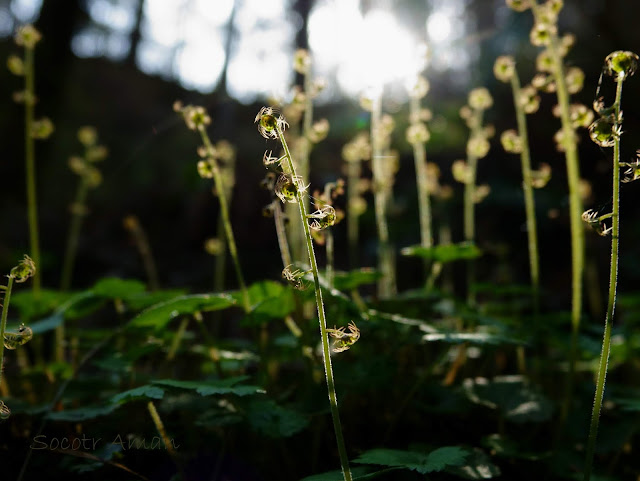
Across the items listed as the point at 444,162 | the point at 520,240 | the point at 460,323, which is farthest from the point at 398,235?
the point at 460,323

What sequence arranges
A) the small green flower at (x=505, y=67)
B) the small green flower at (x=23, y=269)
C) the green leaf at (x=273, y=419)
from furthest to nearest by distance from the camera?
the small green flower at (x=505, y=67) → the green leaf at (x=273, y=419) → the small green flower at (x=23, y=269)

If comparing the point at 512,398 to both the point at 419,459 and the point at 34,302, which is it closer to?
the point at 419,459

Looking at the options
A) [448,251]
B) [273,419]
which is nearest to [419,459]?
[273,419]

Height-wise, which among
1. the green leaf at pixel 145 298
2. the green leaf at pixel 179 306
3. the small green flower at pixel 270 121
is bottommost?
the green leaf at pixel 145 298

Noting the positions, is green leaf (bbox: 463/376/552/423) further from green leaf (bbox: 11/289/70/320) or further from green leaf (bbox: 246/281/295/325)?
green leaf (bbox: 11/289/70/320)

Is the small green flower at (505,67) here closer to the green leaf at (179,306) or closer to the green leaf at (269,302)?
the green leaf at (269,302)

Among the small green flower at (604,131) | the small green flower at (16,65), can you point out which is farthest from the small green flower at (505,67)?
the small green flower at (16,65)

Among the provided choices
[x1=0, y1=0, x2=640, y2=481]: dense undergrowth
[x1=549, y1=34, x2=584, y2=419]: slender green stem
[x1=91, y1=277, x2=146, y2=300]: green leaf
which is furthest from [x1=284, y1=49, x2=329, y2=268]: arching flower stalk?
[x1=549, y1=34, x2=584, y2=419]: slender green stem
